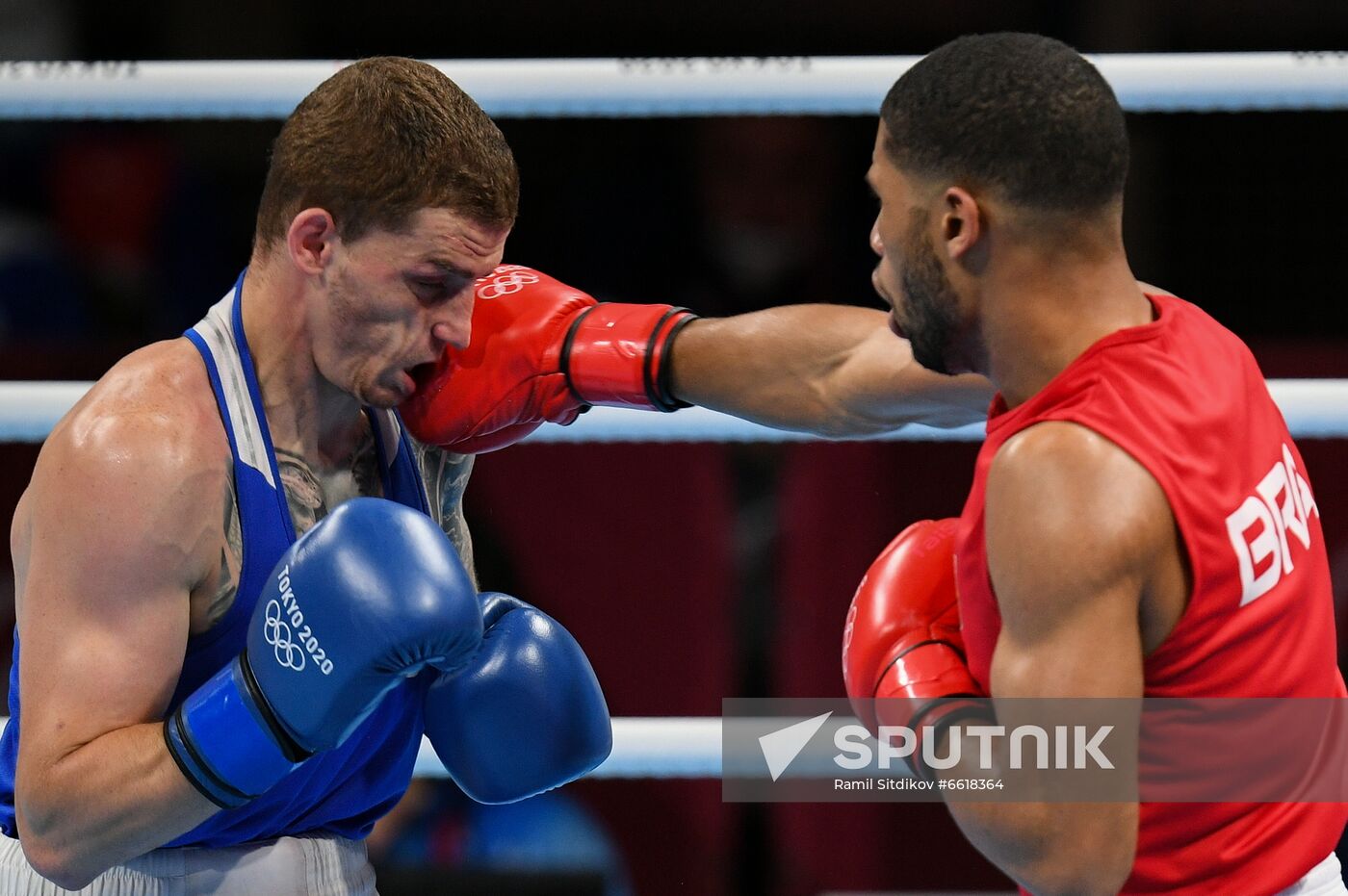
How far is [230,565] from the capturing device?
1.62 meters

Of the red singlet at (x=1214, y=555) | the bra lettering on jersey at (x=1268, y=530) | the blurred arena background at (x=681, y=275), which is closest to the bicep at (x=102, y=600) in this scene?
the red singlet at (x=1214, y=555)

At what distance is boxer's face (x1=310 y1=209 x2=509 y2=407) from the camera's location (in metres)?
1.68

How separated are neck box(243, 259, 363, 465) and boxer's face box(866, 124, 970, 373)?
64 centimetres

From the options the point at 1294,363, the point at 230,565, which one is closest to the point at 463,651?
the point at 230,565

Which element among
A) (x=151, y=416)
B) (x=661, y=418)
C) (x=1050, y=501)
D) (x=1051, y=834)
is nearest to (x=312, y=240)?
(x=151, y=416)

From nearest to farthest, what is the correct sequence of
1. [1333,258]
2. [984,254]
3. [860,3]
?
1. [984,254]
2. [1333,258]
3. [860,3]

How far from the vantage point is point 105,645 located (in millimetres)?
1529

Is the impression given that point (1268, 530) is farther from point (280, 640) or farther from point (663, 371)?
point (280, 640)

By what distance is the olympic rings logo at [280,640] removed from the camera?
1495 mm

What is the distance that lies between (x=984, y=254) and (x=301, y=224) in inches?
28.2

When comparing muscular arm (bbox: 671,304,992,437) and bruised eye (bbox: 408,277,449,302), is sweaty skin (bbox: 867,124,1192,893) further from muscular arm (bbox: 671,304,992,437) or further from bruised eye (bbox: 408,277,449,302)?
bruised eye (bbox: 408,277,449,302)

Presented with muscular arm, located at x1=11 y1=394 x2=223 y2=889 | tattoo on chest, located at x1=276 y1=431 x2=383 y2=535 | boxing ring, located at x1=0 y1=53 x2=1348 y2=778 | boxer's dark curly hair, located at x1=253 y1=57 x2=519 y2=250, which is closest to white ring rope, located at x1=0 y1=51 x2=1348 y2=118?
boxing ring, located at x1=0 y1=53 x2=1348 y2=778

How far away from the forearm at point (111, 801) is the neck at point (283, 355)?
0.37 meters

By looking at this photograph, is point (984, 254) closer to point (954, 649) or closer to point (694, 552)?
point (954, 649)
